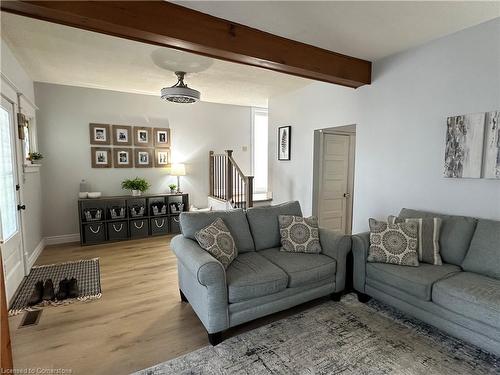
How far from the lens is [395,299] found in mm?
2391

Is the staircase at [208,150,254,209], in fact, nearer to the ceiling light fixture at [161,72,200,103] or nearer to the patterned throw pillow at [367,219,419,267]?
the ceiling light fixture at [161,72,200,103]

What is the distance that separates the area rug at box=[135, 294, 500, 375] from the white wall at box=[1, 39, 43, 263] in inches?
117

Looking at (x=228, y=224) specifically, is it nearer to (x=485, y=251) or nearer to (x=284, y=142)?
(x=485, y=251)

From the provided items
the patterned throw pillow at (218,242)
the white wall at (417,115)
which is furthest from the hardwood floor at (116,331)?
the white wall at (417,115)

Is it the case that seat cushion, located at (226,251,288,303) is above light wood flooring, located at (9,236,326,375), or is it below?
above

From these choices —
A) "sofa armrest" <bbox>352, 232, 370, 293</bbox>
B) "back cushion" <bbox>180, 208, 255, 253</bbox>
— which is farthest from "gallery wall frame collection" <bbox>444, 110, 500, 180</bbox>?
"back cushion" <bbox>180, 208, 255, 253</bbox>

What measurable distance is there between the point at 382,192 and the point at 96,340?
336cm

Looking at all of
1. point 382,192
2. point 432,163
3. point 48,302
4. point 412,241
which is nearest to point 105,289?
point 48,302

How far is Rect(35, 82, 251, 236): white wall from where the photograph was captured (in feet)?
14.9

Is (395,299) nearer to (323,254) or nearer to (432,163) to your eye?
(323,254)

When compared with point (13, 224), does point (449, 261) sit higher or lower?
lower

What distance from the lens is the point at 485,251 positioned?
7.39 ft

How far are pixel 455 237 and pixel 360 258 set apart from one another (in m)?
0.86

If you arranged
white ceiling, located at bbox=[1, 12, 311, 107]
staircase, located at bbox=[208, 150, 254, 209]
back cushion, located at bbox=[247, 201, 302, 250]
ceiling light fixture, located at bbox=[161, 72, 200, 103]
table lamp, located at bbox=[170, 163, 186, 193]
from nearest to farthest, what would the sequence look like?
white ceiling, located at bbox=[1, 12, 311, 107]
back cushion, located at bbox=[247, 201, 302, 250]
ceiling light fixture, located at bbox=[161, 72, 200, 103]
staircase, located at bbox=[208, 150, 254, 209]
table lamp, located at bbox=[170, 163, 186, 193]
